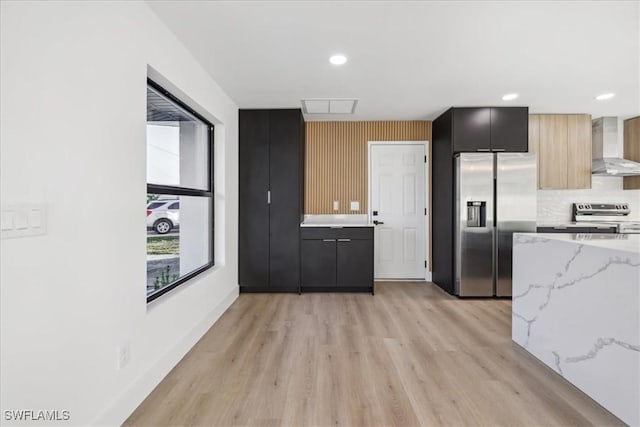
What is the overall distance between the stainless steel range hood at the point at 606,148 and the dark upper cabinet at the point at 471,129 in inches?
70.0

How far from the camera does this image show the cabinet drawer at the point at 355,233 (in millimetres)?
4246

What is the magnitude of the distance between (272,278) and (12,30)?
11.3 ft

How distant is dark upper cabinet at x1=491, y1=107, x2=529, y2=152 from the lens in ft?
13.4

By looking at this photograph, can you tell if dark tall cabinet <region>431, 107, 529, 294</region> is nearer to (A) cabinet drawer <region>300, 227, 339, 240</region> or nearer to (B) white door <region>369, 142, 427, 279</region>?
(B) white door <region>369, 142, 427, 279</region>

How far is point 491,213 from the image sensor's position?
404 centimetres

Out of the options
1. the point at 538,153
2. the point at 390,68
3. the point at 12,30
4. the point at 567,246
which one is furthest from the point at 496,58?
the point at 12,30

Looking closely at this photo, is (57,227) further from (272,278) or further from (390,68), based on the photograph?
(272,278)

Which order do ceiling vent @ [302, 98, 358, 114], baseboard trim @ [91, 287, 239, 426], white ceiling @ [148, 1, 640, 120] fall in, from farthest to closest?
ceiling vent @ [302, 98, 358, 114], white ceiling @ [148, 1, 640, 120], baseboard trim @ [91, 287, 239, 426]

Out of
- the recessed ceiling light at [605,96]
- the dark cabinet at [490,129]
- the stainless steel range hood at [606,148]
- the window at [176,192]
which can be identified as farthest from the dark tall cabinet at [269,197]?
the stainless steel range hood at [606,148]

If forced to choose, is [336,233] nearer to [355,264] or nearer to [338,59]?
[355,264]

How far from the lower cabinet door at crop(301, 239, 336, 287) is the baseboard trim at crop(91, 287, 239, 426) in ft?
5.03

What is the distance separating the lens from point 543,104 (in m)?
4.03

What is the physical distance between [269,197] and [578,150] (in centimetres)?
424

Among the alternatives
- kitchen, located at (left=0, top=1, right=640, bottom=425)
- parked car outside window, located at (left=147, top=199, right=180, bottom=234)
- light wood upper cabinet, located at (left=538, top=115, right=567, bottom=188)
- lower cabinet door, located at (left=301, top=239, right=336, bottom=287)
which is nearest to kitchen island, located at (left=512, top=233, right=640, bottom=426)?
kitchen, located at (left=0, top=1, right=640, bottom=425)
